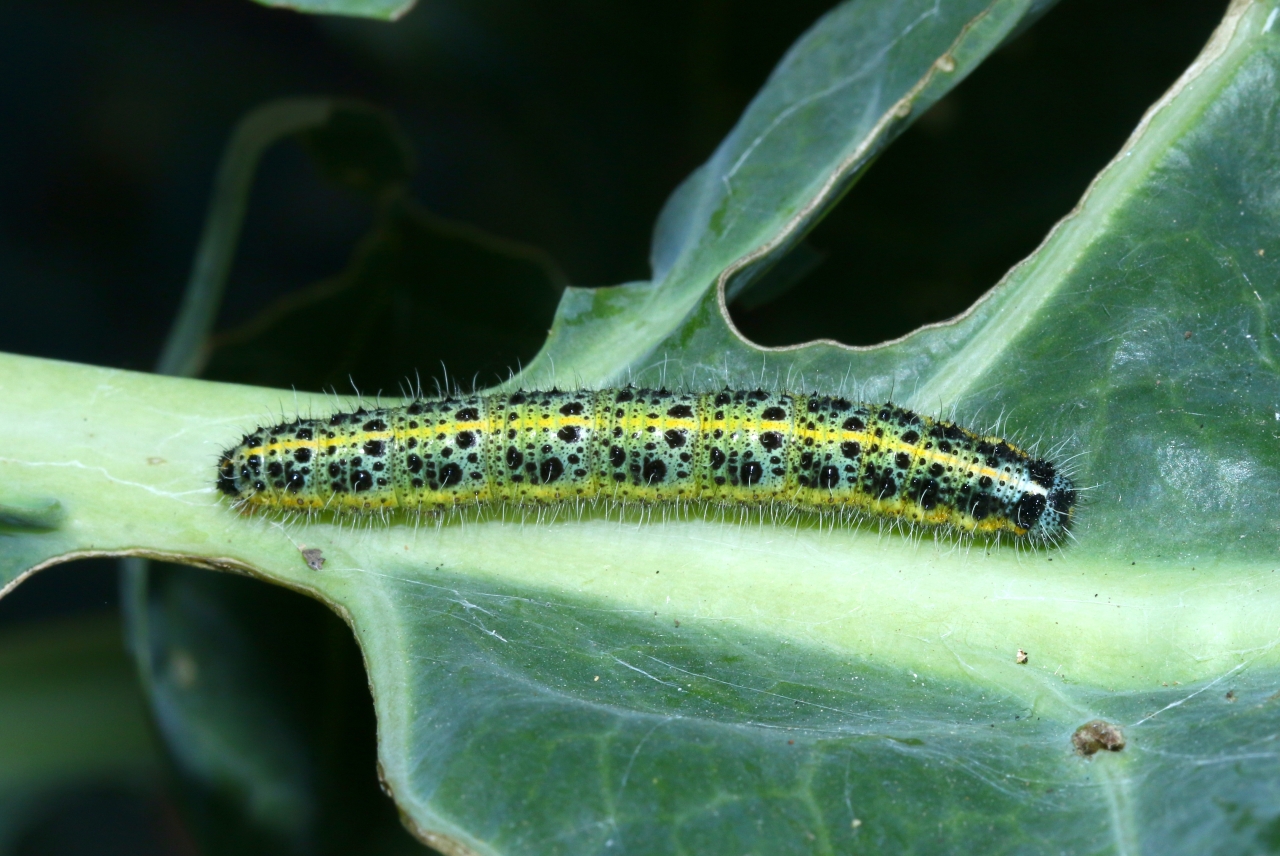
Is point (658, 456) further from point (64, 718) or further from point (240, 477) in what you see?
point (64, 718)

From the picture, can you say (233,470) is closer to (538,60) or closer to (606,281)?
(606,281)

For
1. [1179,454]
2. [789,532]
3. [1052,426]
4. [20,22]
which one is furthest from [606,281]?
[20,22]

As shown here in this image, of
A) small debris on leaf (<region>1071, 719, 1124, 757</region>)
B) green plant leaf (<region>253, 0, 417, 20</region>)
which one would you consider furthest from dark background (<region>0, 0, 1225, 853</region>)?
small debris on leaf (<region>1071, 719, 1124, 757</region>)

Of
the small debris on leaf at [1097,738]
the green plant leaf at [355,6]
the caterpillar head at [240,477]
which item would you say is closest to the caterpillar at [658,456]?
the caterpillar head at [240,477]

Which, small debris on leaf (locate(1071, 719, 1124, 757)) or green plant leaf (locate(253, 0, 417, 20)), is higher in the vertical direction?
green plant leaf (locate(253, 0, 417, 20))

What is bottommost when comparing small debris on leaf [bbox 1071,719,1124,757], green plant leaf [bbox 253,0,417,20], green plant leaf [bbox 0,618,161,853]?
green plant leaf [bbox 0,618,161,853]

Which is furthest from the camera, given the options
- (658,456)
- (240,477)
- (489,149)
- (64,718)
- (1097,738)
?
(489,149)

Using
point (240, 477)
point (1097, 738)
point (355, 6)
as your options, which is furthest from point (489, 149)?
point (1097, 738)

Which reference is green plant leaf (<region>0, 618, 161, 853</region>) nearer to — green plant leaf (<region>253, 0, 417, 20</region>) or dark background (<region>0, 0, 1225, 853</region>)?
dark background (<region>0, 0, 1225, 853</region>)
